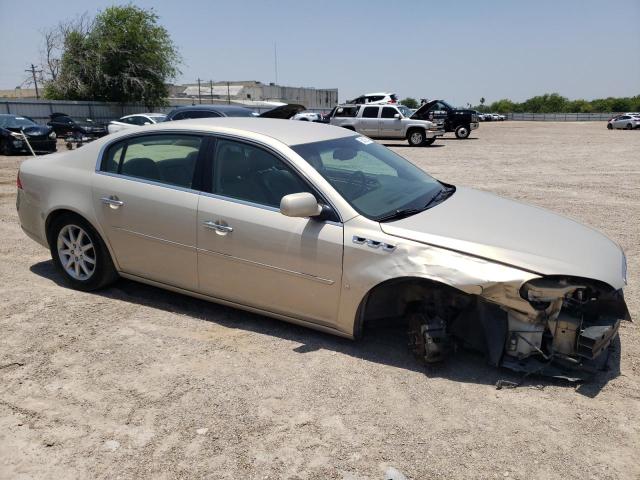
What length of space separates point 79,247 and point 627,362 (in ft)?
14.5

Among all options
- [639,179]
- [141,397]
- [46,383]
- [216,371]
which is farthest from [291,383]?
[639,179]

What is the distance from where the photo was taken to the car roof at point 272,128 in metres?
4.03

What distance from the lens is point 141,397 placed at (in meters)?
3.15

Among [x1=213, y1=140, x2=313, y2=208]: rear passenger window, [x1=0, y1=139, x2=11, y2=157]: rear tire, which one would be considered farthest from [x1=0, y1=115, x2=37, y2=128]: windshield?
[x1=213, y1=140, x2=313, y2=208]: rear passenger window

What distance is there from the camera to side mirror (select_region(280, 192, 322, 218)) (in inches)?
133

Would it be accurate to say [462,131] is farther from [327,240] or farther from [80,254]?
[327,240]

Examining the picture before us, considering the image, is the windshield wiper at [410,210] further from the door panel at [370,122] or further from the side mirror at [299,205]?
the door panel at [370,122]

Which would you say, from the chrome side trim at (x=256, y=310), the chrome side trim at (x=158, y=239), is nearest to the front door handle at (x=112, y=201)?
the chrome side trim at (x=158, y=239)

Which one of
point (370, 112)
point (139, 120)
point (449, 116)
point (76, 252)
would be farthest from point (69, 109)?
point (76, 252)

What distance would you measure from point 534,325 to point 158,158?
3.09 m

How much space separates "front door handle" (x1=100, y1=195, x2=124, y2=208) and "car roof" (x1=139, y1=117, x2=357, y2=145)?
0.68 m

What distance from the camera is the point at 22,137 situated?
17641mm

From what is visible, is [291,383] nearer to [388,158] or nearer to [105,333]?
[105,333]

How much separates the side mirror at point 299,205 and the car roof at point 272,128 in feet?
2.09
